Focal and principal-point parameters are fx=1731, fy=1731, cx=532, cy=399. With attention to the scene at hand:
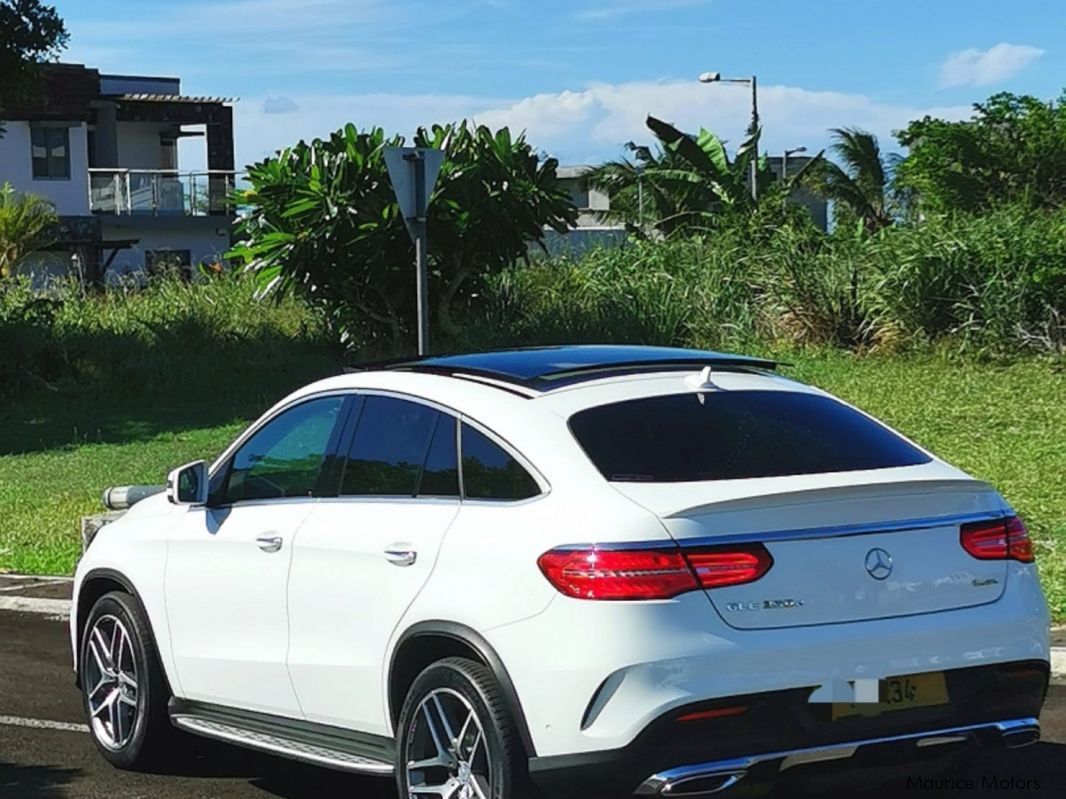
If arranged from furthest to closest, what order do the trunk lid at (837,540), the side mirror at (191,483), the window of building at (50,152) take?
the window of building at (50,152), the side mirror at (191,483), the trunk lid at (837,540)

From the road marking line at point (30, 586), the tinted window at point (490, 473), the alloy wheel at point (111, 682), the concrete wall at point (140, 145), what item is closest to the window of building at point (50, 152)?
the concrete wall at point (140, 145)

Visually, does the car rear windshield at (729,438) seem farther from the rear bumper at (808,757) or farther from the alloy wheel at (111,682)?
the alloy wheel at (111,682)

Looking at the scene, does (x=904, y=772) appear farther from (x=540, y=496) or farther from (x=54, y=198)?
(x=54, y=198)

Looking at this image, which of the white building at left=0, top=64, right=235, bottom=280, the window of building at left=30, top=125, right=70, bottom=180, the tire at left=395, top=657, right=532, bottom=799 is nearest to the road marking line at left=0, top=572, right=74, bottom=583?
the tire at left=395, top=657, right=532, bottom=799

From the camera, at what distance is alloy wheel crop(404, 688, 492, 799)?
546 cm

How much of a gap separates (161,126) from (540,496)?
55.5m

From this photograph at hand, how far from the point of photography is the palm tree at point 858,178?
51281 mm

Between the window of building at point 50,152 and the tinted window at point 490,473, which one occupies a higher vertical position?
the window of building at point 50,152

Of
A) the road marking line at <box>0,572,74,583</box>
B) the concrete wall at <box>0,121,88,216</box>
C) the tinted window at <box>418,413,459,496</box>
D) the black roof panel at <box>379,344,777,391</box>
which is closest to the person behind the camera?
the tinted window at <box>418,413,459,496</box>

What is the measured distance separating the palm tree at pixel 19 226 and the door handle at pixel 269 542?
33332 mm

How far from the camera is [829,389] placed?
19.8m

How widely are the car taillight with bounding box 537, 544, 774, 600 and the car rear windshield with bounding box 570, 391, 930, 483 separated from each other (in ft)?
1.19
